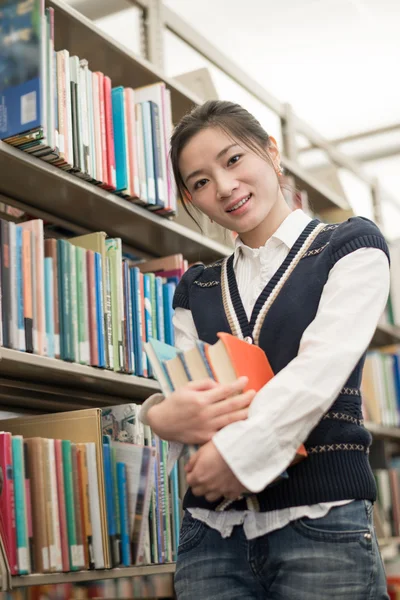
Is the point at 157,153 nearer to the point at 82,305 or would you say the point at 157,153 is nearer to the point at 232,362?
the point at 82,305

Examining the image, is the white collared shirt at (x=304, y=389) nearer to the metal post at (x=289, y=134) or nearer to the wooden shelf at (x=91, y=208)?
the wooden shelf at (x=91, y=208)

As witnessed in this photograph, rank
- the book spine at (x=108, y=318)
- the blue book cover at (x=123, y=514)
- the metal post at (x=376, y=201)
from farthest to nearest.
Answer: the metal post at (x=376, y=201)
the book spine at (x=108, y=318)
the blue book cover at (x=123, y=514)

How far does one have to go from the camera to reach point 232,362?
3.28ft

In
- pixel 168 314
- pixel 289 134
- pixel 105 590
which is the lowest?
pixel 105 590

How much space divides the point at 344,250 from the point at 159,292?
104cm

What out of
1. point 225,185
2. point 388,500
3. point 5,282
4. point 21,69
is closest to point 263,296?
point 225,185

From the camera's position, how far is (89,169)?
6.02 feet

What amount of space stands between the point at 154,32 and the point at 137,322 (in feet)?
3.43

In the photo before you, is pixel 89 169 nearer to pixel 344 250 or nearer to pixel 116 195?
pixel 116 195

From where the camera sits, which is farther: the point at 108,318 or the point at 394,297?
the point at 394,297

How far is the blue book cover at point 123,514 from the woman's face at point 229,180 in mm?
742

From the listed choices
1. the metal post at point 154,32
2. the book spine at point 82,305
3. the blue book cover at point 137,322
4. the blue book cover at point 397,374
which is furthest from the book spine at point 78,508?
the blue book cover at point 397,374

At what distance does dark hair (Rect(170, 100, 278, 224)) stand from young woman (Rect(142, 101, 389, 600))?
5 centimetres

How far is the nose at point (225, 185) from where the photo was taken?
1.21 meters
